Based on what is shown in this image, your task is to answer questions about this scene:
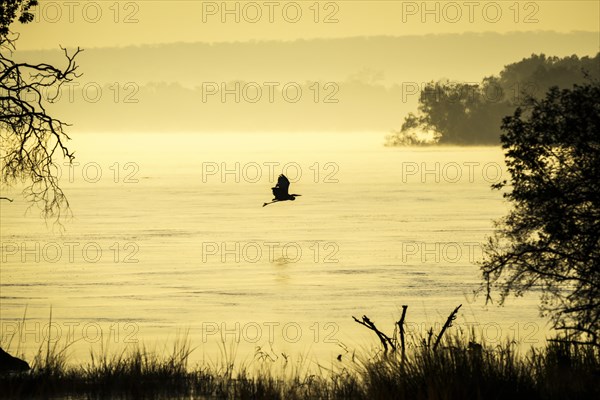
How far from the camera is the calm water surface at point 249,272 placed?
32375 mm

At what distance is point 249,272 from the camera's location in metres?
48.3

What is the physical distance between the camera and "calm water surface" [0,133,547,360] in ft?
106

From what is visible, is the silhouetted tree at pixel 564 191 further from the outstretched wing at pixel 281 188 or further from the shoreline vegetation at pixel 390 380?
the outstretched wing at pixel 281 188

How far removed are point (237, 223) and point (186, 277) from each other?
93.6ft

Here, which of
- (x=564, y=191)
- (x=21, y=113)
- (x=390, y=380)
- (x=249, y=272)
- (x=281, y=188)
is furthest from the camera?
(x=249, y=272)

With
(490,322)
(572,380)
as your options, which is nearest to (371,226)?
(490,322)

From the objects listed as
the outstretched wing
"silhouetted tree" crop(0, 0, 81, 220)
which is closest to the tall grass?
"silhouetted tree" crop(0, 0, 81, 220)

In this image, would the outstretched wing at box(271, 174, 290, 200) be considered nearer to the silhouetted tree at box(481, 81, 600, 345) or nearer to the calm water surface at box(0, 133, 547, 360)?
the calm water surface at box(0, 133, 547, 360)

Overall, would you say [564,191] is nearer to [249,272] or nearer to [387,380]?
[387,380]

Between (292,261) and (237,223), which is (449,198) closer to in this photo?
(237,223)

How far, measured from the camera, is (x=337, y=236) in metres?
63.3

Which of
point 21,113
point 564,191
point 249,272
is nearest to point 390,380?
point 564,191

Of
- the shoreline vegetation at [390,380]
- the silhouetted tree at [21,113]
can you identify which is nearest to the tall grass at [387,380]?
the shoreline vegetation at [390,380]

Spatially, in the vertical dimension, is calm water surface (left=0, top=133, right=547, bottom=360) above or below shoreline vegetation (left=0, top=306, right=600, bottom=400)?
above
